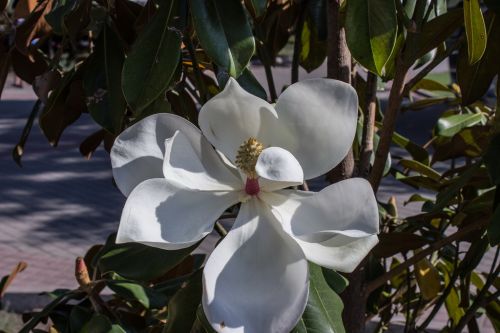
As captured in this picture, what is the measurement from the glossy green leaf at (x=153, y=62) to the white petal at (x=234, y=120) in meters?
0.14

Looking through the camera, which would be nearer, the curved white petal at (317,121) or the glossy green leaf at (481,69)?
the curved white petal at (317,121)

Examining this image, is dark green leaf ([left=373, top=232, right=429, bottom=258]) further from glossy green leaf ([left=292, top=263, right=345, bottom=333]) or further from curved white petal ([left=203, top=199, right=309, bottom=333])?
curved white petal ([left=203, top=199, right=309, bottom=333])

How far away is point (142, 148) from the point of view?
86 centimetres

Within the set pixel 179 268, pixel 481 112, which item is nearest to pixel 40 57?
pixel 179 268

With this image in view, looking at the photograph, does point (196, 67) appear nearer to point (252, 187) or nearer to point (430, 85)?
point (252, 187)

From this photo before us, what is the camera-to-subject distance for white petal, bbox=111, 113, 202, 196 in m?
0.86

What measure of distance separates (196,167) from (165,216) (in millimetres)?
80

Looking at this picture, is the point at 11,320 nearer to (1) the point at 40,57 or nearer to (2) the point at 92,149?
(2) the point at 92,149

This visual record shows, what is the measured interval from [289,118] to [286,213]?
10 centimetres

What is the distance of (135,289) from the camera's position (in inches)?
51.6

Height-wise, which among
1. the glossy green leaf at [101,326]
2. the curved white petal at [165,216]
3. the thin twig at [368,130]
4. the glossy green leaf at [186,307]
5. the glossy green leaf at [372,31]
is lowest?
the glossy green leaf at [101,326]

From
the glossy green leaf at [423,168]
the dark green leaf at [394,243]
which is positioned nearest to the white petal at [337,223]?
the dark green leaf at [394,243]

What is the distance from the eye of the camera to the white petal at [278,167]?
76 cm

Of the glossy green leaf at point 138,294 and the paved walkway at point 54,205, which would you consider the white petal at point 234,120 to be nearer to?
the glossy green leaf at point 138,294
